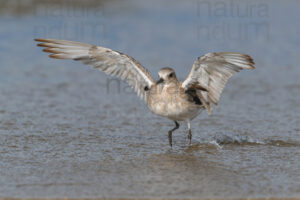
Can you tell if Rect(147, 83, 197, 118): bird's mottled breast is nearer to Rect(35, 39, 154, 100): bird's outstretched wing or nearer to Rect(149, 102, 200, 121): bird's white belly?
Rect(149, 102, 200, 121): bird's white belly

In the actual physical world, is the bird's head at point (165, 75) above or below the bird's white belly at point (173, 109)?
above

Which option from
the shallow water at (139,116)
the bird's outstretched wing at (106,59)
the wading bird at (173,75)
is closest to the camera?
the shallow water at (139,116)

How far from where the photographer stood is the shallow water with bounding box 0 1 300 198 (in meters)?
5.76

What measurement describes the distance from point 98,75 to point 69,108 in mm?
2515

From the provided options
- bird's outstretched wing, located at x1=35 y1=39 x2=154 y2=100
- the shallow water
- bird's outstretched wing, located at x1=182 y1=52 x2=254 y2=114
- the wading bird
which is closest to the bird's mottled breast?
the wading bird

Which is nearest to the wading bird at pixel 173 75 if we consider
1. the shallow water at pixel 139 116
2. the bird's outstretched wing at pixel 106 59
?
the bird's outstretched wing at pixel 106 59

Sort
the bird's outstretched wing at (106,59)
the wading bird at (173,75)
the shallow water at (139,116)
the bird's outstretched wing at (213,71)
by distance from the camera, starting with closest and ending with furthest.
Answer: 1. the shallow water at (139,116)
2. the bird's outstretched wing at (213,71)
3. the wading bird at (173,75)
4. the bird's outstretched wing at (106,59)

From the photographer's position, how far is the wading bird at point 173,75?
6.90 meters

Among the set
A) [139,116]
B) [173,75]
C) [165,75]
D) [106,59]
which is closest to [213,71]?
[173,75]

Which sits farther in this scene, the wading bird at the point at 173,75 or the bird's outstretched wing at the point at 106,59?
the bird's outstretched wing at the point at 106,59

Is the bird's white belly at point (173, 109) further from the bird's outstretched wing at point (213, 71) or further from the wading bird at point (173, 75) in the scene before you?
the bird's outstretched wing at point (213, 71)

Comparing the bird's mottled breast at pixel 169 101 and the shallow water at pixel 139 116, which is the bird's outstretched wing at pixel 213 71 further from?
the shallow water at pixel 139 116

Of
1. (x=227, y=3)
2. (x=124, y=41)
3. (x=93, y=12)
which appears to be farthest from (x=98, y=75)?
(x=227, y=3)

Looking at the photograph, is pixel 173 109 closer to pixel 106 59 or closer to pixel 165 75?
pixel 165 75
